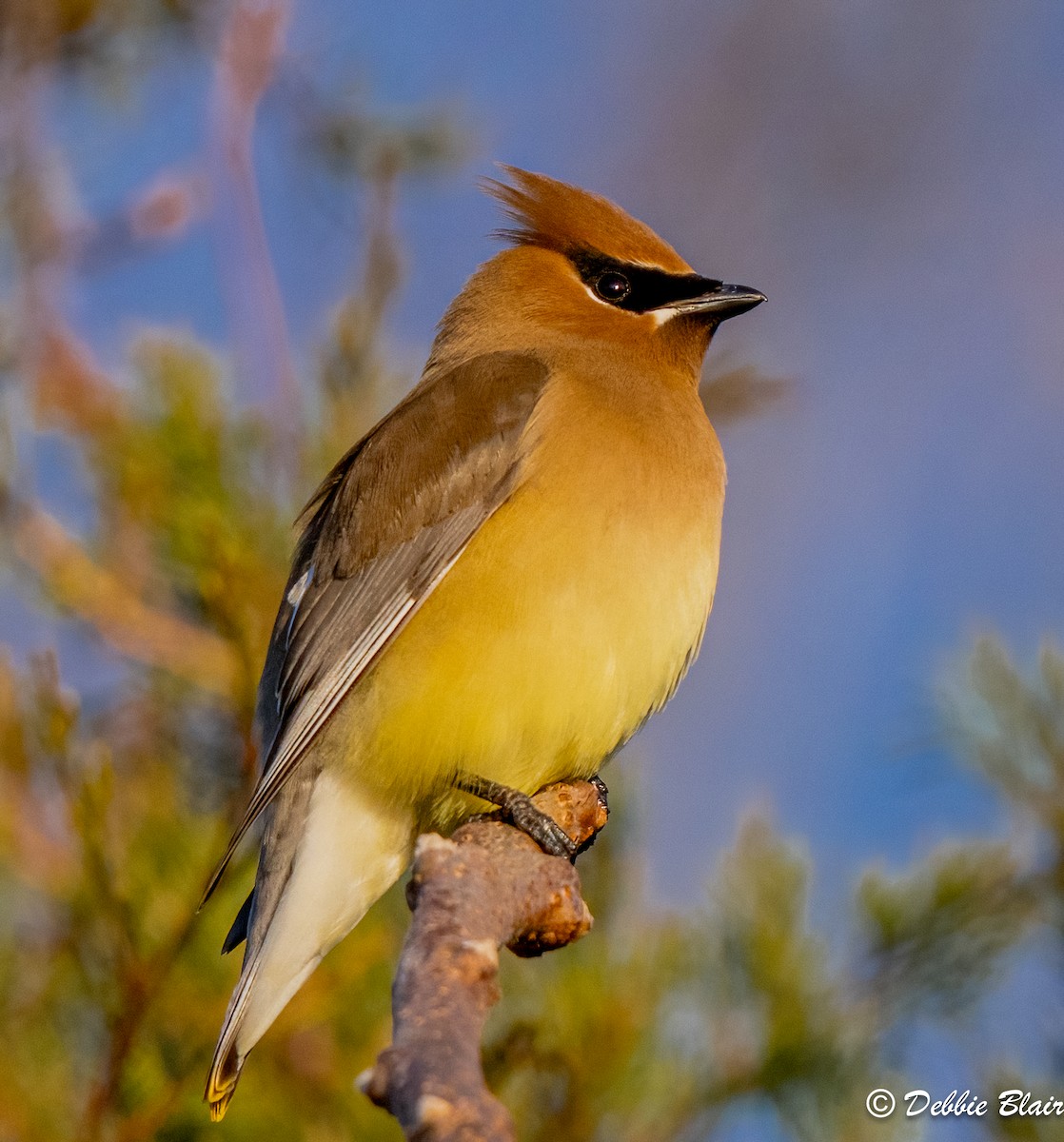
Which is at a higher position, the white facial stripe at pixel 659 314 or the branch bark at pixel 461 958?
the white facial stripe at pixel 659 314

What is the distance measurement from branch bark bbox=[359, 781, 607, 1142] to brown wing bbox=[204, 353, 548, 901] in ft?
1.73

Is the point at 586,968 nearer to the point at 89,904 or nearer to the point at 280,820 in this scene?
the point at 280,820

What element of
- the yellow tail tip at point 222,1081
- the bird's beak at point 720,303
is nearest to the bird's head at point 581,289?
the bird's beak at point 720,303

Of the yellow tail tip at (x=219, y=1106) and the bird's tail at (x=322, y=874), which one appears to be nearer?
the yellow tail tip at (x=219, y=1106)

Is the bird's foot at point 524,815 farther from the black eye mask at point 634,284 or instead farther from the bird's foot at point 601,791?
the black eye mask at point 634,284

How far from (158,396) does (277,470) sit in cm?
29

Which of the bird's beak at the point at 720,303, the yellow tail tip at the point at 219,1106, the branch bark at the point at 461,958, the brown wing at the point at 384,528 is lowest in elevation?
the branch bark at the point at 461,958

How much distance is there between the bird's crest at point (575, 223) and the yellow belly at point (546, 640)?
A: 2.43 feet

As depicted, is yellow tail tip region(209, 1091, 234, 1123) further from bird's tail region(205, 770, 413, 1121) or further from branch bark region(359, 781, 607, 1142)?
branch bark region(359, 781, 607, 1142)

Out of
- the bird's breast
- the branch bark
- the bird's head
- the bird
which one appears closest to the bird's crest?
the bird's head

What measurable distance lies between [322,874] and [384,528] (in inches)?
26.7

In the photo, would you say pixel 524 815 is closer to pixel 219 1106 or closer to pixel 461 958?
pixel 219 1106

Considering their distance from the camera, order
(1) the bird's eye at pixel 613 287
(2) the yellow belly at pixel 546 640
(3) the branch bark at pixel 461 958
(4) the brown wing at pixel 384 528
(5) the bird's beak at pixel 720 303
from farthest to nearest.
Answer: (1) the bird's eye at pixel 613 287
(5) the bird's beak at pixel 720 303
(4) the brown wing at pixel 384 528
(2) the yellow belly at pixel 546 640
(3) the branch bark at pixel 461 958

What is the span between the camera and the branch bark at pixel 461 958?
4.94ft
